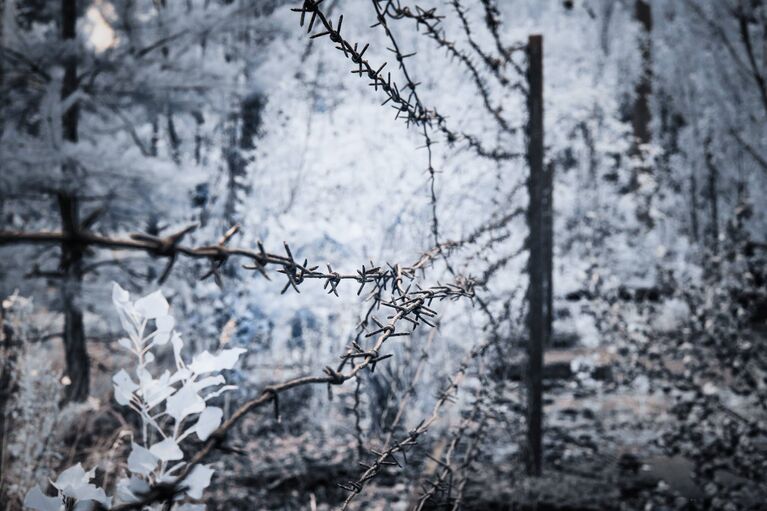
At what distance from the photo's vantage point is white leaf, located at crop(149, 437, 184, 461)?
725 millimetres

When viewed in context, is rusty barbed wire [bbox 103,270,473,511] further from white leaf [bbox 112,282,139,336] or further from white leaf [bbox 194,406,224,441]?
white leaf [bbox 112,282,139,336]

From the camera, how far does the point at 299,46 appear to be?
5.70m

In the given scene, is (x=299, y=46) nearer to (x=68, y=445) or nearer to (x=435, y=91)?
(x=435, y=91)

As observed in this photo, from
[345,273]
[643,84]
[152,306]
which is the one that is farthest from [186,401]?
[643,84]

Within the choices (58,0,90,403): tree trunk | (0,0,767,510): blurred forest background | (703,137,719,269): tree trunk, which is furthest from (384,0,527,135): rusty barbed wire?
(703,137,719,269): tree trunk

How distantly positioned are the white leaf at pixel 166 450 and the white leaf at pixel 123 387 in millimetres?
92

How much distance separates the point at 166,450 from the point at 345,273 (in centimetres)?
328

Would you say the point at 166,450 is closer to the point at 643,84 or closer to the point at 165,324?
the point at 165,324

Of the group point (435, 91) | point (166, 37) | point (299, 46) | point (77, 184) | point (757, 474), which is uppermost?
point (299, 46)

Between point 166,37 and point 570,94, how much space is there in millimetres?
7000

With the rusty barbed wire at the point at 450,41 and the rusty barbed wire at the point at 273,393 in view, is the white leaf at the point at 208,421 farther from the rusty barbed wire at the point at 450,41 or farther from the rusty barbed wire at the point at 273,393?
the rusty barbed wire at the point at 450,41

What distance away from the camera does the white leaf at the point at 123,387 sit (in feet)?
2.55

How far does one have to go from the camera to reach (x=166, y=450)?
28.8 inches

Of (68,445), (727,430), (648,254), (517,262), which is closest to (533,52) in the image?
(517,262)
